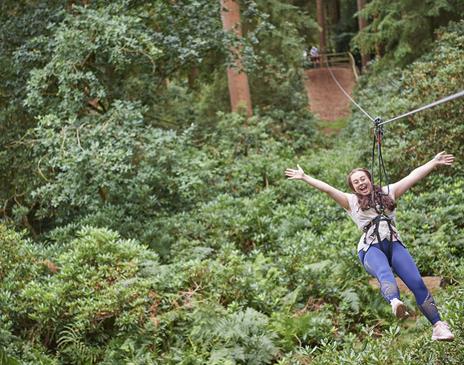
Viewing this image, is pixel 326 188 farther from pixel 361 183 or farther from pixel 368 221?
pixel 368 221

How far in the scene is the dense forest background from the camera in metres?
6.88

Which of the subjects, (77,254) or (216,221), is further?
(216,221)

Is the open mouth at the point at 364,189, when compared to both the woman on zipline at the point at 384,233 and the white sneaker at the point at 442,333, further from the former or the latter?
the white sneaker at the point at 442,333

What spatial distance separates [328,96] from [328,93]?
1.65 feet

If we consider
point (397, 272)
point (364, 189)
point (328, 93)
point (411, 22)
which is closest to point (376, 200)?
point (364, 189)

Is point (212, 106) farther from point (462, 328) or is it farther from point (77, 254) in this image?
point (462, 328)

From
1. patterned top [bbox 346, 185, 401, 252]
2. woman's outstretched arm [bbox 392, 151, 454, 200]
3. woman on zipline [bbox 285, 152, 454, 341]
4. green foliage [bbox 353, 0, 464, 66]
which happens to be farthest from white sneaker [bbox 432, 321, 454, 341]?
green foliage [bbox 353, 0, 464, 66]

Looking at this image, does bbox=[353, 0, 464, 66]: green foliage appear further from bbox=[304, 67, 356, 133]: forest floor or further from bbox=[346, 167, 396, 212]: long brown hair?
bbox=[346, 167, 396, 212]: long brown hair

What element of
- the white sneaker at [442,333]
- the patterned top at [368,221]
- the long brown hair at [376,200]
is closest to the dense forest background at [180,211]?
the white sneaker at [442,333]

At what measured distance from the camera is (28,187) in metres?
11.0

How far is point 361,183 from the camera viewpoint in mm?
5246

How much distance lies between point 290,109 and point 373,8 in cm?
381

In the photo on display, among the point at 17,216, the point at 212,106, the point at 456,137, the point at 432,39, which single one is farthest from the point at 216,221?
the point at 432,39

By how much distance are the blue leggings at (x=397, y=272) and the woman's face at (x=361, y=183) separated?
48 centimetres
